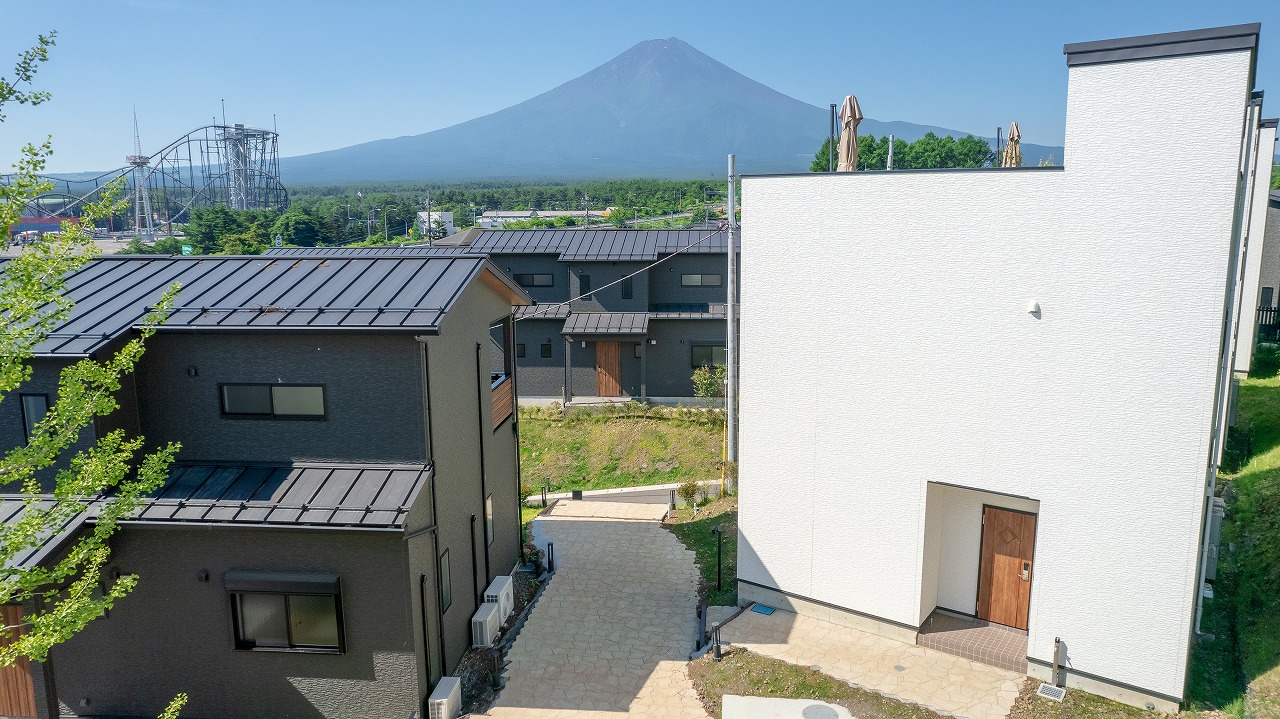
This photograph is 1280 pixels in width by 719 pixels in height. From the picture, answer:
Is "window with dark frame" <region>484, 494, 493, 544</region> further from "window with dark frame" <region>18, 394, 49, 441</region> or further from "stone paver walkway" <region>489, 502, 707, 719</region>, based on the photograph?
"window with dark frame" <region>18, 394, 49, 441</region>

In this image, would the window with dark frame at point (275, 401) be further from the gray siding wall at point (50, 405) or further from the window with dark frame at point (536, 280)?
the window with dark frame at point (536, 280)

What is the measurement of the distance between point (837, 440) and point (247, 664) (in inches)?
380

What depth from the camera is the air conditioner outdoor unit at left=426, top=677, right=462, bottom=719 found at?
11.9 metres

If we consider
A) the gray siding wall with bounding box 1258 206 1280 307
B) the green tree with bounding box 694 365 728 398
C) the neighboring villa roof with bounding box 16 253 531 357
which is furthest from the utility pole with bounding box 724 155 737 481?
the gray siding wall with bounding box 1258 206 1280 307

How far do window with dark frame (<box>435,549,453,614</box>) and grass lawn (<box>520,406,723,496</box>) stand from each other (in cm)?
1250

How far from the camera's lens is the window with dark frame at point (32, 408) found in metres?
11.5

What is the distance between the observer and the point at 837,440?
13492 mm

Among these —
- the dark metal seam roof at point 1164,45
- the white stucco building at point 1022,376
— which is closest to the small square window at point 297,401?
the white stucco building at point 1022,376

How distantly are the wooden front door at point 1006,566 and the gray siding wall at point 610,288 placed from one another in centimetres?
2148

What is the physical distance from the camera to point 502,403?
17016mm

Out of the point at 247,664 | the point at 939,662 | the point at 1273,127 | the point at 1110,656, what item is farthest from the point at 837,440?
the point at 1273,127

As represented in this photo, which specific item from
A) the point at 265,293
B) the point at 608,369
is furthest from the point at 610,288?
the point at 265,293

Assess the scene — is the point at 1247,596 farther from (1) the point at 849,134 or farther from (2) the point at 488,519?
(2) the point at 488,519

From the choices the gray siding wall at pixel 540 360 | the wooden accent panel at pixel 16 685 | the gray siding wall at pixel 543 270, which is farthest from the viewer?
the gray siding wall at pixel 543 270
